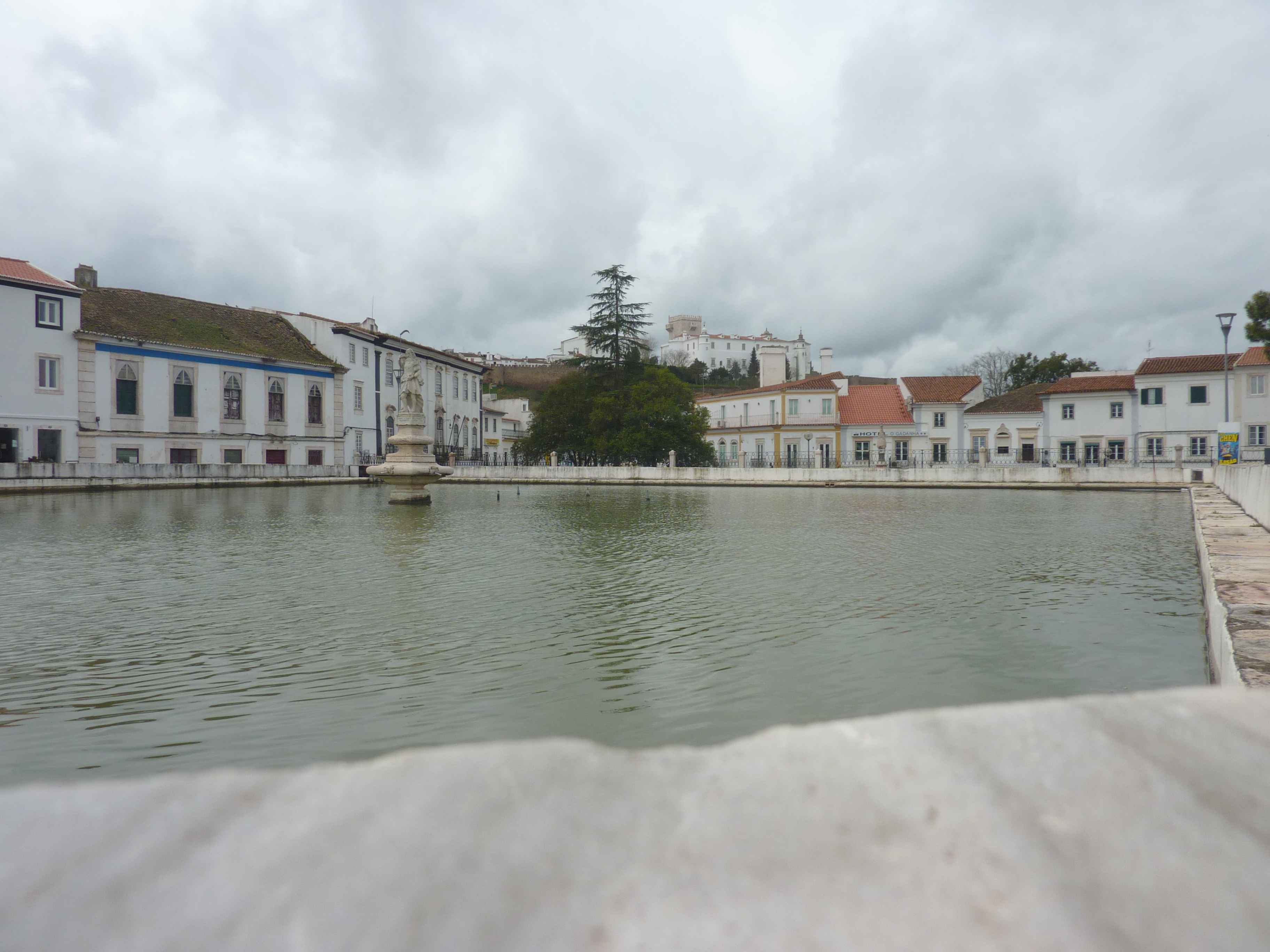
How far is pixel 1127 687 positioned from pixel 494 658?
14.3 ft

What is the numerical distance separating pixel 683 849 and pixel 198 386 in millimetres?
46572

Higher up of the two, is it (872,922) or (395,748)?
(872,922)

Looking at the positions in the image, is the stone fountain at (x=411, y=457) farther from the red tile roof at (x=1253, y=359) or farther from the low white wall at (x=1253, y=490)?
the red tile roof at (x=1253, y=359)

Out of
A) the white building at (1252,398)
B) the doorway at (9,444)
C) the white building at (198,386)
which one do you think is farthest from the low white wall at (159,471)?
the white building at (1252,398)

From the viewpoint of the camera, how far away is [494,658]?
5.99 metres

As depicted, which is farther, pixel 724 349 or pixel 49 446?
pixel 724 349

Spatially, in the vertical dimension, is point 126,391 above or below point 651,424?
above

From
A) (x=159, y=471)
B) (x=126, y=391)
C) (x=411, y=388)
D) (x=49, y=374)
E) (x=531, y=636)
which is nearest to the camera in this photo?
(x=531, y=636)

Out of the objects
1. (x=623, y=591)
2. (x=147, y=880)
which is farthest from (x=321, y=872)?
(x=623, y=591)

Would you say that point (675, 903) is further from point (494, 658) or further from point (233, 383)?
point (233, 383)

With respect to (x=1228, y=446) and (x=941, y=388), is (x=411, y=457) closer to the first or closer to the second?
(x=1228, y=446)

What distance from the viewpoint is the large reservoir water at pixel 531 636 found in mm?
4688

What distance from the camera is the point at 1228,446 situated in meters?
30.0

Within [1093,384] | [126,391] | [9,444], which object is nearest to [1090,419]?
[1093,384]
